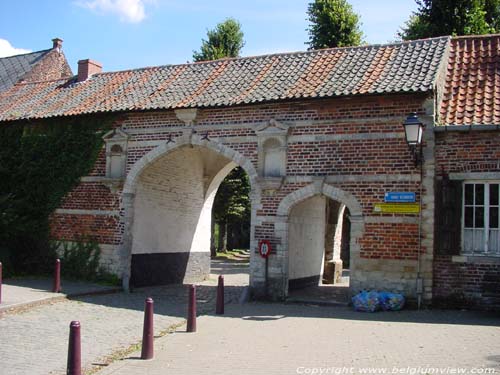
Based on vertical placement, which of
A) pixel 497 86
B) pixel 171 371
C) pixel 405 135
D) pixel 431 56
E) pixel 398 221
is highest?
pixel 431 56

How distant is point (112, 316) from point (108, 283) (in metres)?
4.25

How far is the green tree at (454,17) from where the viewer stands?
22703mm

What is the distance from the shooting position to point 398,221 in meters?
12.6

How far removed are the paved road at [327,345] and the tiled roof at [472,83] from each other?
13.8ft

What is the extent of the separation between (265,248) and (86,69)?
981 centimetres

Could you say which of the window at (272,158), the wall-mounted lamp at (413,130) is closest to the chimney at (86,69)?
the window at (272,158)

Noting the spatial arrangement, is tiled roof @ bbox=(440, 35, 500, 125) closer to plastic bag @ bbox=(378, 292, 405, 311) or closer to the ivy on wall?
plastic bag @ bbox=(378, 292, 405, 311)

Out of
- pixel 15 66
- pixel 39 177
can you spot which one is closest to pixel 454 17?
pixel 39 177

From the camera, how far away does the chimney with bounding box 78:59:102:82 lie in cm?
1950

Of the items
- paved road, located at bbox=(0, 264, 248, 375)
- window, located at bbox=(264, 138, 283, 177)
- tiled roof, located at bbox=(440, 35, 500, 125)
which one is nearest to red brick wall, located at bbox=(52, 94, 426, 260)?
window, located at bbox=(264, 138, 283, 177)

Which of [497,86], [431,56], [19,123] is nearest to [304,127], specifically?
[431,56]

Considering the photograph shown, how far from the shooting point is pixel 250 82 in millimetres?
15477

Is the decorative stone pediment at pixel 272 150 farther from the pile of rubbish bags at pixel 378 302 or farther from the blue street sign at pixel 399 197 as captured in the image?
the pile of rubbish bags at pixel 378 302

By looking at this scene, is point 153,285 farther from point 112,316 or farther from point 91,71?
point 91,71
